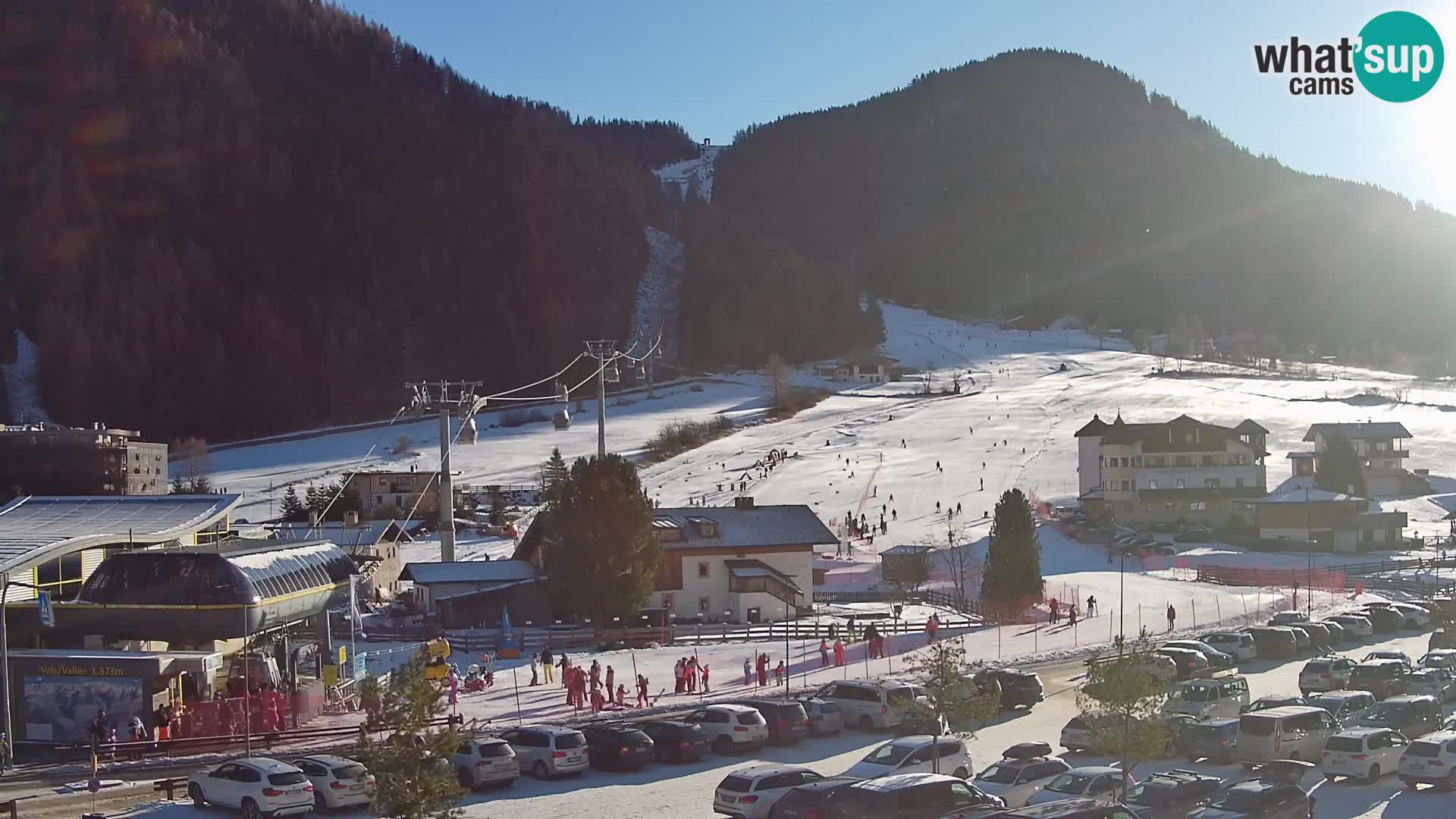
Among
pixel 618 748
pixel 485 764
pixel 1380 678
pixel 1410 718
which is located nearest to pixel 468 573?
pixel 618 748

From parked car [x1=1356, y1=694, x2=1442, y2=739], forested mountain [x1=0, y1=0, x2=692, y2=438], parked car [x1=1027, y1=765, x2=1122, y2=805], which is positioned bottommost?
parked car [x1=1356, y1=694, x2=1442, y2=739]

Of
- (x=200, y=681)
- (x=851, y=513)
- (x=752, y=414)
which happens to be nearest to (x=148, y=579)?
(x=200, y=681)

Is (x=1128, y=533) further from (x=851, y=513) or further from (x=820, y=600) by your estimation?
(x=820, y=600)

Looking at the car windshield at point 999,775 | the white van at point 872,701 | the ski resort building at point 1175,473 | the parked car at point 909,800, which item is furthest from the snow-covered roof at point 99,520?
the ski resort building at point 1175,473

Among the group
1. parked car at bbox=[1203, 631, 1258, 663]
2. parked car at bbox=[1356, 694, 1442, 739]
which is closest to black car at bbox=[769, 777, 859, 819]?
parked car at bbox=[1356, 694, 1442, 739]

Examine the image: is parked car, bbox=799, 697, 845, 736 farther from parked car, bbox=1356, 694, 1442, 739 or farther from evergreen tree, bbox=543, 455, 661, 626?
evergreen tree, bbox=543, 455, 661, 626

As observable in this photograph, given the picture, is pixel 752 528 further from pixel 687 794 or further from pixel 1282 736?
pixel 1282 736

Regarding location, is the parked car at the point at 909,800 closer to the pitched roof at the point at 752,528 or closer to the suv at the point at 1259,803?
the suv at the point at 1259,803
